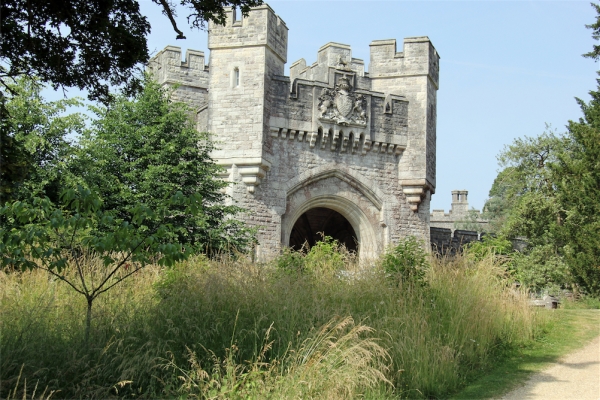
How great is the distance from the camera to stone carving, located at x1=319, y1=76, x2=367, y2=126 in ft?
58.3

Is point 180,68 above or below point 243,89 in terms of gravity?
above

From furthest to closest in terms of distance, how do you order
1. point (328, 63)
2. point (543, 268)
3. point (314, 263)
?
point (543, 268)
point (328, 63)
point (314, 263)

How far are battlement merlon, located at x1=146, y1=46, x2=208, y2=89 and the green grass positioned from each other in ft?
43.5

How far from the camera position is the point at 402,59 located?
19156 mm

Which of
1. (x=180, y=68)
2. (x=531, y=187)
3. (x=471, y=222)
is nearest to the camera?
(x=180, y=68)

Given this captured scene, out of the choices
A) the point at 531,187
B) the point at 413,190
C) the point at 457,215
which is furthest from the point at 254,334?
the point at 457,215

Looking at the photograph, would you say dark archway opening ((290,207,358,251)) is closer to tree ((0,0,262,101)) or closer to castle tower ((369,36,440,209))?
castle tower ((369,36,440,209))

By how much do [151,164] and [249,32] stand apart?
15.7ft

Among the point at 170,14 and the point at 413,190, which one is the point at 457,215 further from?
the point at 170,14

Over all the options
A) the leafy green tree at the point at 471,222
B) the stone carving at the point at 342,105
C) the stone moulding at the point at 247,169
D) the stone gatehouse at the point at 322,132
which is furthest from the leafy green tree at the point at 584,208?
the leafy green tree at the point at 471,222

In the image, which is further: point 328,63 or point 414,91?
point 328,63

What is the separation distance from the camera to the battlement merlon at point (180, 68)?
2112cm

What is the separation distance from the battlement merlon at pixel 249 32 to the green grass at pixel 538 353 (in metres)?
9.36

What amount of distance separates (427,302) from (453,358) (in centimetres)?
122
